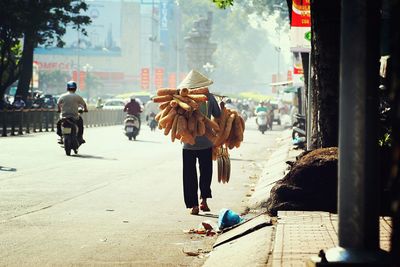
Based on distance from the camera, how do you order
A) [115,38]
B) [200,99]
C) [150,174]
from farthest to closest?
[115,38], [150,174], [200,99]

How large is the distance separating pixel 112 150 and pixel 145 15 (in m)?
148

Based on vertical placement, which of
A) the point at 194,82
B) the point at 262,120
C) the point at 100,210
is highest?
the point at 194,82

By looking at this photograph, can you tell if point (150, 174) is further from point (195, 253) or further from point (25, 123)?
point (25, 123)

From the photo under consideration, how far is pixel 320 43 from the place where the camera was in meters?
13.2

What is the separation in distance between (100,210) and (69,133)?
12.1 meters

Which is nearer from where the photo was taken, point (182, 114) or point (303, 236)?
point (303, 236)

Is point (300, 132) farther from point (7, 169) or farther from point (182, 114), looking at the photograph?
point (182, 114)

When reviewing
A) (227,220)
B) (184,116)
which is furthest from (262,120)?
(227,220)

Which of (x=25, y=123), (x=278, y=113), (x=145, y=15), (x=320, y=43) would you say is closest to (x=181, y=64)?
(x=145, y=15)

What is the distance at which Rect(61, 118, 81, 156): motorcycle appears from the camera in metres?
24.6

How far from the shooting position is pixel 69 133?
24656 mm

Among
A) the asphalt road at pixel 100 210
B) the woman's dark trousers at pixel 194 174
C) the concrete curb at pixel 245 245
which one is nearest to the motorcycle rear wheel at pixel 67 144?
the asphalt road at pixel 100 210

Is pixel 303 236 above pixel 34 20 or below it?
below

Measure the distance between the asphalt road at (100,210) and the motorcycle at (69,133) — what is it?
2.72ft
